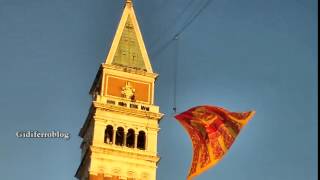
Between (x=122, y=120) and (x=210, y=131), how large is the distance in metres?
40.5

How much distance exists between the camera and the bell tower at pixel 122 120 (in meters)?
83.2

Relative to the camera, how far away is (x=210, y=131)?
45750 millimetres

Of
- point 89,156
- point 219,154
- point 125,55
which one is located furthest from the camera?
point 125,55

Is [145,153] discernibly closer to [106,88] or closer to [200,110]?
[106,88]

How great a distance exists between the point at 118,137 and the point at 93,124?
2957 millimetres

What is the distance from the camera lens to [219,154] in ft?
145

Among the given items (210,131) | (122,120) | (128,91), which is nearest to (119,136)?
(122,120)

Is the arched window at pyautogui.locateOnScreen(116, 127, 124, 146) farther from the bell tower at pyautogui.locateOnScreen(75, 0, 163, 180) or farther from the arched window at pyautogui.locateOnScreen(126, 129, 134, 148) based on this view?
the arched window at pyautogui.locateOnScreen(126, 129, 134, 148)

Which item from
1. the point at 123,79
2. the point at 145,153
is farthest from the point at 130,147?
the point at 123,79

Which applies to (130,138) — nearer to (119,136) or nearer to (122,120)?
(119,136)

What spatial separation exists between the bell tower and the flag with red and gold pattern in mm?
36698

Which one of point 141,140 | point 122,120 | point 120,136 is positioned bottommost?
point 141,140

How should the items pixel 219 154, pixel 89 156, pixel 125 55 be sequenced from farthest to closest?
pixel 125 55
pixel 89 156
pixel 219 154

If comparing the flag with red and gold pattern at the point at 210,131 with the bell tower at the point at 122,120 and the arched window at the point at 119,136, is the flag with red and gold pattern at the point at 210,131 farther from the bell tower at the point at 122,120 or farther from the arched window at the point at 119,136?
the arched window at the point at 119,136
